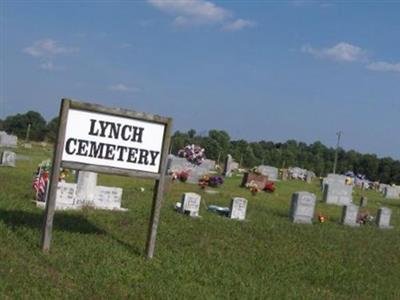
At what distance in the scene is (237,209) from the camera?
605 inches

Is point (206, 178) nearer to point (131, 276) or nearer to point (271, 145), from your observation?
point (131, 276)

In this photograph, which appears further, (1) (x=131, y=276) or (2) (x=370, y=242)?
(2) (x=370, y=242)

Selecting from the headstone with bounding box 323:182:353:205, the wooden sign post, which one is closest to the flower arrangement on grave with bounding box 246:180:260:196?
the headstone with bounding box 323:182:353:205

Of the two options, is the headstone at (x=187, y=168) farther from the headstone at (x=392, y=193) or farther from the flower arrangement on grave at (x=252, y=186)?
the headstone at (x=392, y=193)

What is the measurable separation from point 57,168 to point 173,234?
3.47 metres

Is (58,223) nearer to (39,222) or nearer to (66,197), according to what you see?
(39,222)

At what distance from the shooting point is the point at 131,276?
7293 mm

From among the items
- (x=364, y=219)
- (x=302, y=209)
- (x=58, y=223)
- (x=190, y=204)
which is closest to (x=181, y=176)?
(x=364, y=219)

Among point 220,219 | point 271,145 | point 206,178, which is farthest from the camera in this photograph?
point 271,145

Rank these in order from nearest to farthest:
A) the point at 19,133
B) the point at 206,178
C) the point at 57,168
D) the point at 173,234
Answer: the point at 57,168, the point at 173,234, the point at 206,178, the point at 19,133

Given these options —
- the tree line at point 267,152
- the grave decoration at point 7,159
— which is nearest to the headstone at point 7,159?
the grave decoration at point 7,159

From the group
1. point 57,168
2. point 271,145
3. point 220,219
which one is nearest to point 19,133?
point 271,145

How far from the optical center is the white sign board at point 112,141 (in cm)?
804

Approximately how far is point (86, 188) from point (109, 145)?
17.5 ft
